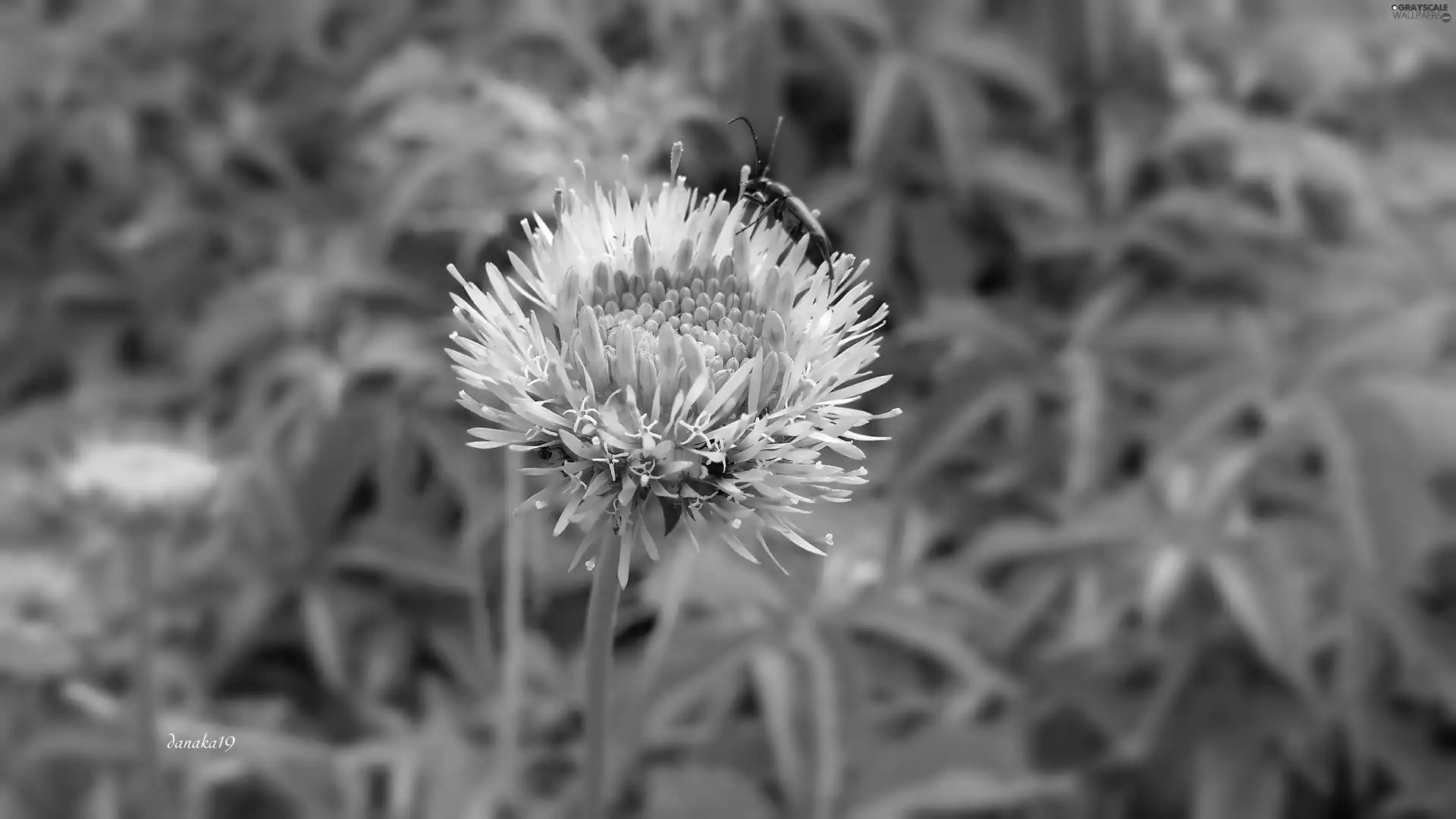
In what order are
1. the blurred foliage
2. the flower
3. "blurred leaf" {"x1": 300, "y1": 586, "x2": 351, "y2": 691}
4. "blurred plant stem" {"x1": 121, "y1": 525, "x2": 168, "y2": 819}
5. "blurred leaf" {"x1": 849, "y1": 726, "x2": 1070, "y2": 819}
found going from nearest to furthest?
1. the flower
2. "blurred plant stem" {"x1": 121, "y1": 525, "x2": 168, "y2": 819}
3. "blurred leaf" {"x1": 849, "y1": 726, "x2": 1070, "y2": 819}
4. the blurred foliage
5. "blurred leaf" {"x1": 300, "y1": 586, "x2": 351, "y2": 691}

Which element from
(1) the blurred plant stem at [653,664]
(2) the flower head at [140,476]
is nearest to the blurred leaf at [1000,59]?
(1) the blurred plant stem at [653,664]

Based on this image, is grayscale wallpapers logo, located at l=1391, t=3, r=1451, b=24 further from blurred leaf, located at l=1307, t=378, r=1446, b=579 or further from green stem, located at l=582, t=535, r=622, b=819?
green stem, located at l=582, t=535, r=622, b=819

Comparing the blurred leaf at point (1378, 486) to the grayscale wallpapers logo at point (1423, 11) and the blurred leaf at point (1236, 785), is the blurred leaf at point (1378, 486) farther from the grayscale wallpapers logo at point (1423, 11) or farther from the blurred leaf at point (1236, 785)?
the grayscale wallpapers logo at point (1423, 11)

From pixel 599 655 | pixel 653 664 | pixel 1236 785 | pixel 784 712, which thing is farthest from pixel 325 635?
pixel 1236 785

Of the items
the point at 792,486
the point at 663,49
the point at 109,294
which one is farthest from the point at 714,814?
the point at 109,294

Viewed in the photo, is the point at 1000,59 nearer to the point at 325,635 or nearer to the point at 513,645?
the point at 513,645

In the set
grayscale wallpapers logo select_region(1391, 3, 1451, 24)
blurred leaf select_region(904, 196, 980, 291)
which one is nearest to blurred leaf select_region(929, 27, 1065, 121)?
blurred leaf select_region(904, 196, 980, 291)

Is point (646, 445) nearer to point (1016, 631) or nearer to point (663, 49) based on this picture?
point (1016, 631)
